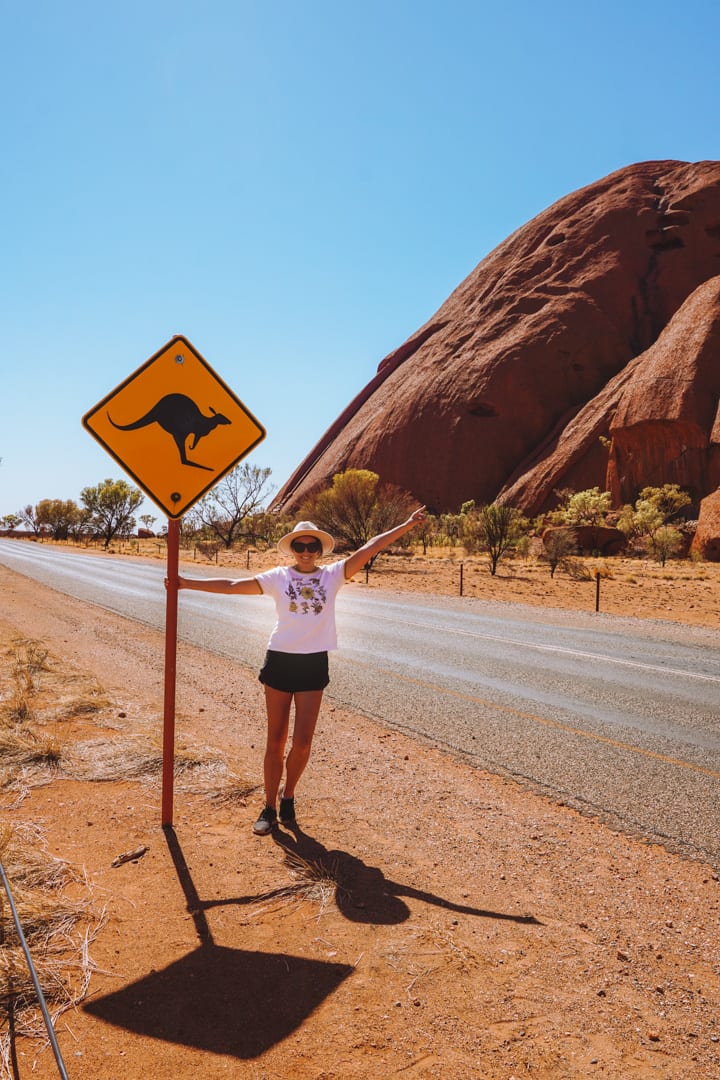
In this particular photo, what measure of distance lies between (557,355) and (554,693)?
55.3m

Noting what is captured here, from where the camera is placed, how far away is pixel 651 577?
26.7 m

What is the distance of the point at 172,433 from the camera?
13.4 feet

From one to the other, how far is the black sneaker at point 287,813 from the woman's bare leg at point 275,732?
0.48ft

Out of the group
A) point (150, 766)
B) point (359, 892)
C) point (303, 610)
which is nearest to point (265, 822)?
point (359, 892)

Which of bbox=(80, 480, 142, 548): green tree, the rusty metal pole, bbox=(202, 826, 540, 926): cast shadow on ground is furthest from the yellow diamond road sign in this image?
bbox=(80, 480, 142, 548): green tree

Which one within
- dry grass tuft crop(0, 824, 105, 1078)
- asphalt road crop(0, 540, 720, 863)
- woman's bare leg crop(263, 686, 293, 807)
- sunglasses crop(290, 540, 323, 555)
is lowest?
asphalt road crop(0, 540, 720, 863)

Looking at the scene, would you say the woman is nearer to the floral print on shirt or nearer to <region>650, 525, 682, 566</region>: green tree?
the floral print on shirt

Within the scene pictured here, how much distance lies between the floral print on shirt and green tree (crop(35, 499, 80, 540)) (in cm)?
10326

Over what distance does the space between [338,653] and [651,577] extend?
19.7m

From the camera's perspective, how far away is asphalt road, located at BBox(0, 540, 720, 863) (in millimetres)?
5168

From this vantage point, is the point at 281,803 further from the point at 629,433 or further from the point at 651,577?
the point at 629,433

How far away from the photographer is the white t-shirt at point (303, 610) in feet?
13.2

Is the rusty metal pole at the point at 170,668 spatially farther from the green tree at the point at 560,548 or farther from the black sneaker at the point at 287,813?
the green tree at the point at 560,548

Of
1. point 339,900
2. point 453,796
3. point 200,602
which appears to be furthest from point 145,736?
point 200,602
